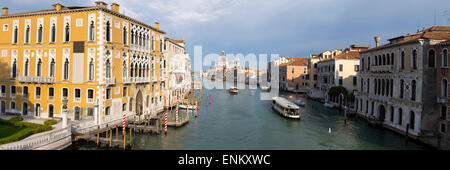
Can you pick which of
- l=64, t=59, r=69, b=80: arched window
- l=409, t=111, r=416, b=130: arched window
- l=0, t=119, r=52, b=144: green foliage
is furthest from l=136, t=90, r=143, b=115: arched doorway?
l=409, t=111, r=416, b=130: arched window

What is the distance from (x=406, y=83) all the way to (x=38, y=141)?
2786 centimetres

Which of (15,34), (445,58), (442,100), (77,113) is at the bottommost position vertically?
(77,113)

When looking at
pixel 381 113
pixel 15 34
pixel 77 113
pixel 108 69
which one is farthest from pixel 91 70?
pixel 381 113

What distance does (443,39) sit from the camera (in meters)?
19.6

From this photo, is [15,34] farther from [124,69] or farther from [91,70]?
[124,69]

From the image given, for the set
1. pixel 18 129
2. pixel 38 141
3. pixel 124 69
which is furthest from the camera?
pixel 124 69

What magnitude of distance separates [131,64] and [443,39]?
26.6 metres

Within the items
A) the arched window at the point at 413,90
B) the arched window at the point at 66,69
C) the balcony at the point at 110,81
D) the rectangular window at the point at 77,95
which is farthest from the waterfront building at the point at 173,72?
the arched window at the point at 413,90

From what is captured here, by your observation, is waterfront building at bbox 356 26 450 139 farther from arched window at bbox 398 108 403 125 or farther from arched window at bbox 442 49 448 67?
arched window at bbox 442 49 448 67

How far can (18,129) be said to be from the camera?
17.4 meters

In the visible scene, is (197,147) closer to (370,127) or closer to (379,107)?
(370,127)

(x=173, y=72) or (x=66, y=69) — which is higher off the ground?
(x=173, y=72)

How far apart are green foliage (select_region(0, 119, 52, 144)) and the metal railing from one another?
43 centimetres

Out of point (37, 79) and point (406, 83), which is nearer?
point (406, 83)
